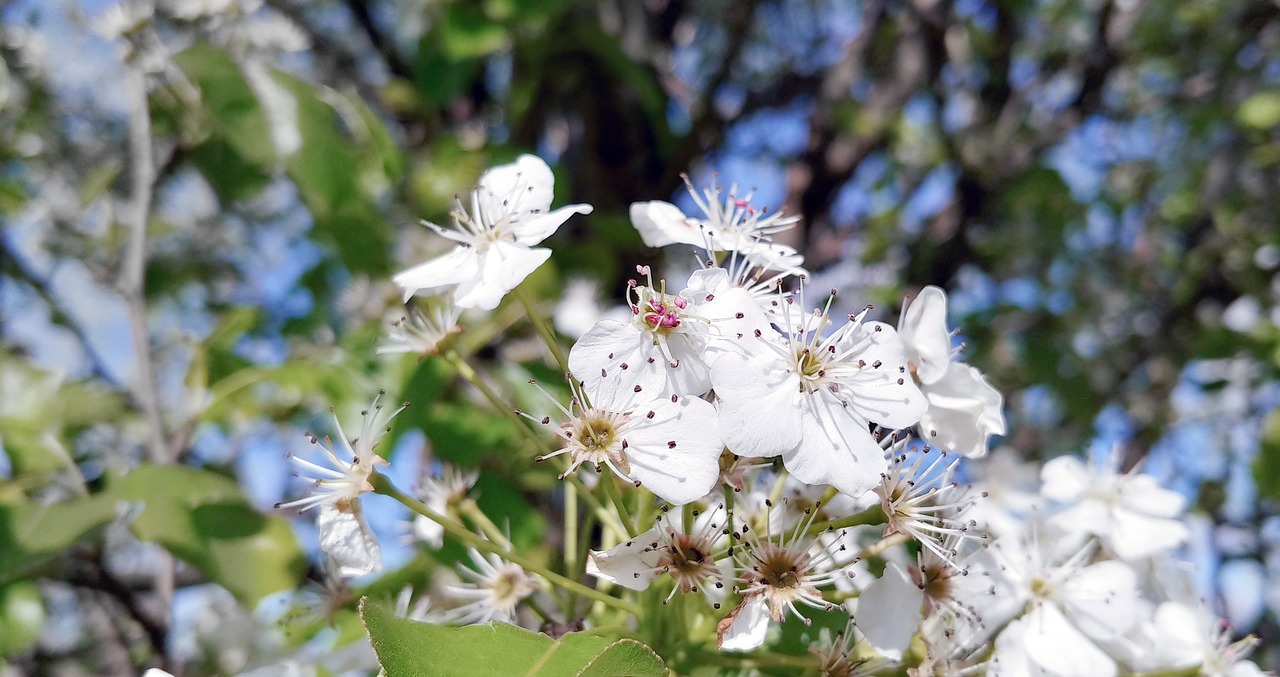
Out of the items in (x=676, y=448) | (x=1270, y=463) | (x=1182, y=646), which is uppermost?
(x=676, y=448)

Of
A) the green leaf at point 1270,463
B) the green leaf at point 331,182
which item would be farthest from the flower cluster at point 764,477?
the green leaf at point 1270,463

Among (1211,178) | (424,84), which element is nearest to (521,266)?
(424,84)

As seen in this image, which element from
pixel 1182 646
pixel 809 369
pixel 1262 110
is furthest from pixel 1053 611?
pixel 1262 110

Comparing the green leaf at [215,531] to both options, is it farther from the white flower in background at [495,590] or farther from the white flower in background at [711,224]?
the white flower in background at [711,224]

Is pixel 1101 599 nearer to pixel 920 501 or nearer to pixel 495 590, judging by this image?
pixel 920 501

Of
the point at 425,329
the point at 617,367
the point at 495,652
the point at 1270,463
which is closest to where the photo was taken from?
the point at 495,652

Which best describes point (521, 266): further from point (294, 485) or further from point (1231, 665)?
point (294, 485)
